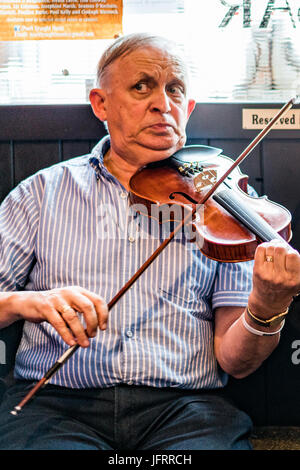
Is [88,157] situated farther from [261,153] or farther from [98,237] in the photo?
[261,153]

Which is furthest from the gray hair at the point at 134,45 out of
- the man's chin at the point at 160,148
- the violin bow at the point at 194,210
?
the violin bow at the point at 194,210

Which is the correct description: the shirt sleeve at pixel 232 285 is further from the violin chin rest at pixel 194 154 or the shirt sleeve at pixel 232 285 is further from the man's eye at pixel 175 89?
the man's eye at pixel 175 89

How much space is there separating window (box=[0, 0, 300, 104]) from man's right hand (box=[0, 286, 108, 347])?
745 mm

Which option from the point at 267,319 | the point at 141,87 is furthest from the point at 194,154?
the point at 267,319

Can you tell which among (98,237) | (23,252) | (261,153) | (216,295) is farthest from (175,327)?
(261,153)

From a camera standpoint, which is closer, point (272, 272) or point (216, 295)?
point (272, 272)

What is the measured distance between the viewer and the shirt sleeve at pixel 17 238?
48.2 inches

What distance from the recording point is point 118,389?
111 centimetres

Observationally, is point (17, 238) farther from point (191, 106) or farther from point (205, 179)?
point (191, 106)

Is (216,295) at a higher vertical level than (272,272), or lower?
lower

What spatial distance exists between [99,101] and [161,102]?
0.19 metres

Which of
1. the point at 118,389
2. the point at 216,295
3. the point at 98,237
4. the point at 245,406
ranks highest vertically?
the point at 98,237

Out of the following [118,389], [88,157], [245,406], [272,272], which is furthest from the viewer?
[245,406]

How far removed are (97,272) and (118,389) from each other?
0.87 ft
